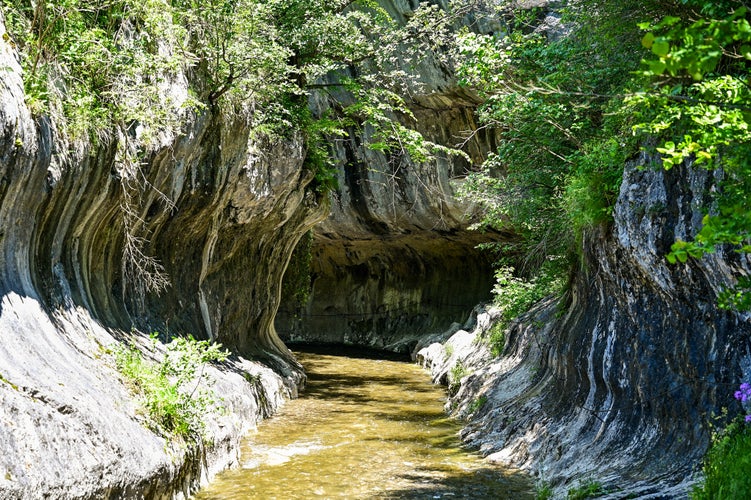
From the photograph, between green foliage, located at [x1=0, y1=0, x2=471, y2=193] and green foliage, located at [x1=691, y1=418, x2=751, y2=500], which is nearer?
green foliage, located at [x1=691, y1=418, x2=751, y2=500]

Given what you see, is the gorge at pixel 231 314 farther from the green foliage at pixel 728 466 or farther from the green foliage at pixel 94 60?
Answer: the green foliage at pixel 728 466

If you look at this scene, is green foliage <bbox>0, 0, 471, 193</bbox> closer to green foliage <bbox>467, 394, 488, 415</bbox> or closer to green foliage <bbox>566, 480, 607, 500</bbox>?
green foliage <bbox>467, 394, 488, 415</bbox>

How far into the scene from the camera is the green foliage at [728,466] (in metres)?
4.71

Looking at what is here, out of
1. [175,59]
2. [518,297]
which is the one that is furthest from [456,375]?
[175,59]

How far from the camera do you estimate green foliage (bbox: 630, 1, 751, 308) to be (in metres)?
2.70

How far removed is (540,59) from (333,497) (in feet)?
29.1

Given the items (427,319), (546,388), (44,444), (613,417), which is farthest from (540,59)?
(427,319)

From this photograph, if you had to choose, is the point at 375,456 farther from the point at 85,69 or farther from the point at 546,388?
the point at 85,69

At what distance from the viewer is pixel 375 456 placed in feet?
34.7

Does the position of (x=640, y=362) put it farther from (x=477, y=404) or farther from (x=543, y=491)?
(x=477, y=404)

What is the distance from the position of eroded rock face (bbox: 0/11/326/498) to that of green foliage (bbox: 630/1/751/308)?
4.83m

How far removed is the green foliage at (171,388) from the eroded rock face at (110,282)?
0.79 feet

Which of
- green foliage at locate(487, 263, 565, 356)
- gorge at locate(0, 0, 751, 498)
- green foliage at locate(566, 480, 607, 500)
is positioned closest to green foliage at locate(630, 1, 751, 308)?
gorge at locate(0, 0, 751, 498)

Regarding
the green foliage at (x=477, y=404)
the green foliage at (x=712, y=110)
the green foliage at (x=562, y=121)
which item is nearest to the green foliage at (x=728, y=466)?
the green foliage at (x=712, y=110)
